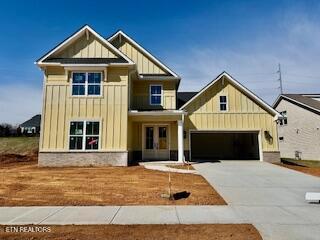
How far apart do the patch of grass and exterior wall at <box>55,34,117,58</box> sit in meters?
13.1

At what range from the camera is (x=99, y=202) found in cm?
752

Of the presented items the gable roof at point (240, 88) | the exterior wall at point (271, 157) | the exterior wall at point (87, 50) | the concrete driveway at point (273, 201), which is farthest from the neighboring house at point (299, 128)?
the exterior wall at point (87, 50)

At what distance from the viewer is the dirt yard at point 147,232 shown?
4895 millimetres

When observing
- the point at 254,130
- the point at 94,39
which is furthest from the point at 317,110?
the point at 94,39

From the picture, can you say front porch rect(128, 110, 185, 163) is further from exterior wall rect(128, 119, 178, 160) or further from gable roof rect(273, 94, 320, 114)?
gable roof rect(273, 94, 320, 114)

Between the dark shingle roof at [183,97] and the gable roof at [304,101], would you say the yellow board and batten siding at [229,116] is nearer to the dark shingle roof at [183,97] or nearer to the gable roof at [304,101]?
the dark shingle roof at [183,97]

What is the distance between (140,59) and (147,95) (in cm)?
299

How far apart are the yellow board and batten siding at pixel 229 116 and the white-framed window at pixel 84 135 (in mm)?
6225

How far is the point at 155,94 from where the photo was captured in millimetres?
18953

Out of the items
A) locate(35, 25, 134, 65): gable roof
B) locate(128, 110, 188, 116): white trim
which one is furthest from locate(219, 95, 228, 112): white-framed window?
locate(35, 25, 134, 65): gable roof

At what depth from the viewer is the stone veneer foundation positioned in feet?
49.1

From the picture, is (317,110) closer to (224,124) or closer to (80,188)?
(224,124)

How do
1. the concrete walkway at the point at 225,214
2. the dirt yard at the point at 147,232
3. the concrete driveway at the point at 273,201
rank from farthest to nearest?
the concrete walkway at the point at 225,214 < the concrete driveway at the point at 273,201 < the dirt yard at the point at 147,232

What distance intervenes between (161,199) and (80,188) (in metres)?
3.24
